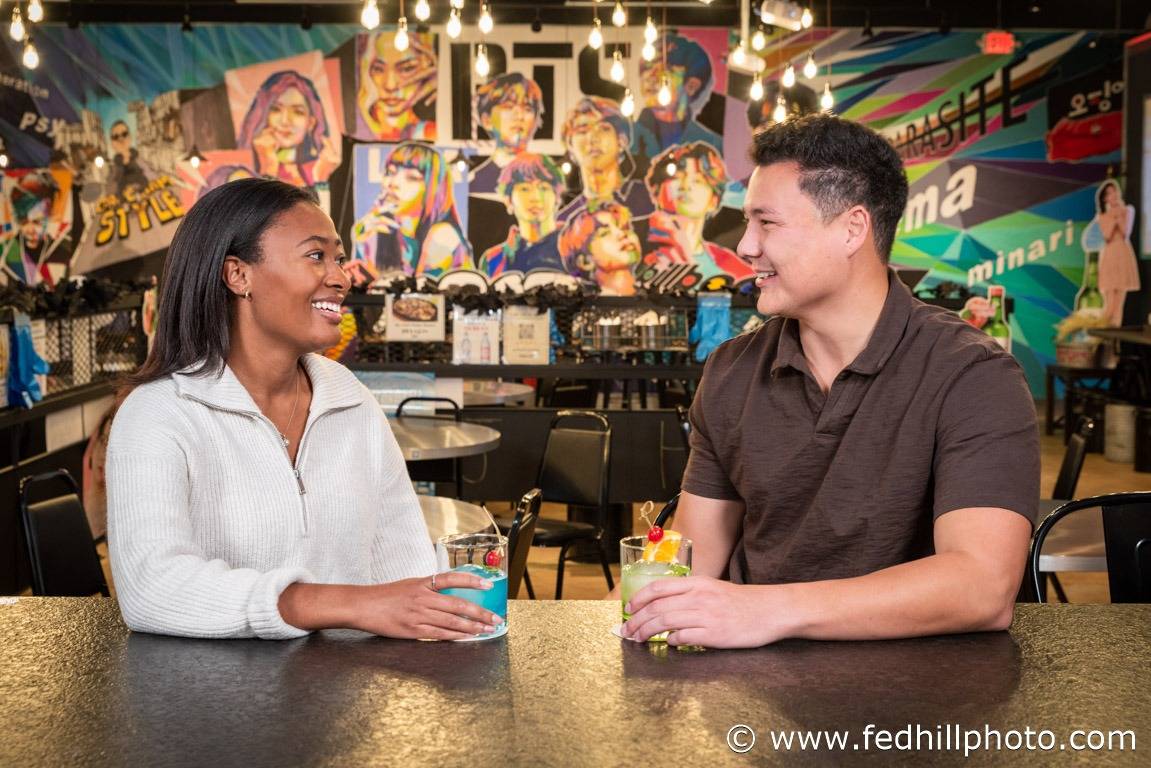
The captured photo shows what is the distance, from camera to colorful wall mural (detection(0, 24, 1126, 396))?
39.5 feet

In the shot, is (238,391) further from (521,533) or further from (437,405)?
(437,405)

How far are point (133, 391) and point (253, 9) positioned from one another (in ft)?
34.1

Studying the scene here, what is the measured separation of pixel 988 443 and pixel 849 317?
1.15 ft

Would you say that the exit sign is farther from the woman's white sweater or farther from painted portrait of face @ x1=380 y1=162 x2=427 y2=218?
the woman's white sweater

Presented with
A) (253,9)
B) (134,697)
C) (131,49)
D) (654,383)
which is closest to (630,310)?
(654,383)

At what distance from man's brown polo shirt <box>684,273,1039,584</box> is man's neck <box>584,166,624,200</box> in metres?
10.1

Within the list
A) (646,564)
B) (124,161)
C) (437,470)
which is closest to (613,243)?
(124,161)

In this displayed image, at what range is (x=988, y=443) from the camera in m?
1.73

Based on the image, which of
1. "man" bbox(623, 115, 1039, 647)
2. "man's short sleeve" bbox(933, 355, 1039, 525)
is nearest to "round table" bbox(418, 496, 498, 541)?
"man" bbox(623, 115, 1039, 647)

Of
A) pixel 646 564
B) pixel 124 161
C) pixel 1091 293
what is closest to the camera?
pixel 646 564

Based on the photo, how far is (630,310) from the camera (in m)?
6.42

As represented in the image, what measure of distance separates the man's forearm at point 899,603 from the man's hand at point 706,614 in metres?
0.02

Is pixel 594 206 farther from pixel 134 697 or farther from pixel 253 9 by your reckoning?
pixel 134 697
